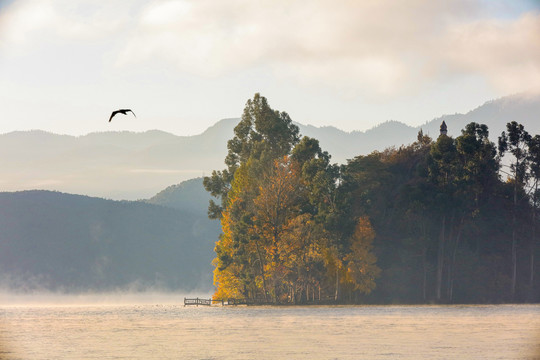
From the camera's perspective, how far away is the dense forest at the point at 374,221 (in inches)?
3846

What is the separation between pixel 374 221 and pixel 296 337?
48.9m

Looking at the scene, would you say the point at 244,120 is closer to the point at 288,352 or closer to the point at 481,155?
the point at 481,155

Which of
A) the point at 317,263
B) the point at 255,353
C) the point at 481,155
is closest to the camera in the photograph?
the point at 255,353

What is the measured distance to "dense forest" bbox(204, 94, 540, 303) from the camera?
320 feet

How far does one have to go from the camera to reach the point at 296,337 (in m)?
56.2

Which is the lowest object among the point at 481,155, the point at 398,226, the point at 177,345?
the point at 177,345

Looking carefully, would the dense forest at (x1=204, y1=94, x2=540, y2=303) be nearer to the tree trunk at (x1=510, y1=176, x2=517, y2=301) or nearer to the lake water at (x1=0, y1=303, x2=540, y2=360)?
the tree trunk at (x1=510, y1=176, x2=517, y2=301)

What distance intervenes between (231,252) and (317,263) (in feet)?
34.4

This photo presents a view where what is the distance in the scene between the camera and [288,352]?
46938 millimetres

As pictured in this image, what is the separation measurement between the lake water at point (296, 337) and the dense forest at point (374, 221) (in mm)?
15765

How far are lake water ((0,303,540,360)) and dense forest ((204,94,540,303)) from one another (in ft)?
51.7

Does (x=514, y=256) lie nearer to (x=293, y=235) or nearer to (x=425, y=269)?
(x=425, y=269)

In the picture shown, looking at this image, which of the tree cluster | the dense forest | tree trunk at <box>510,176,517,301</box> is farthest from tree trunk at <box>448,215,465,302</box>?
the tree cluster

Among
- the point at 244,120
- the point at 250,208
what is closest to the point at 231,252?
the point at 250,208
